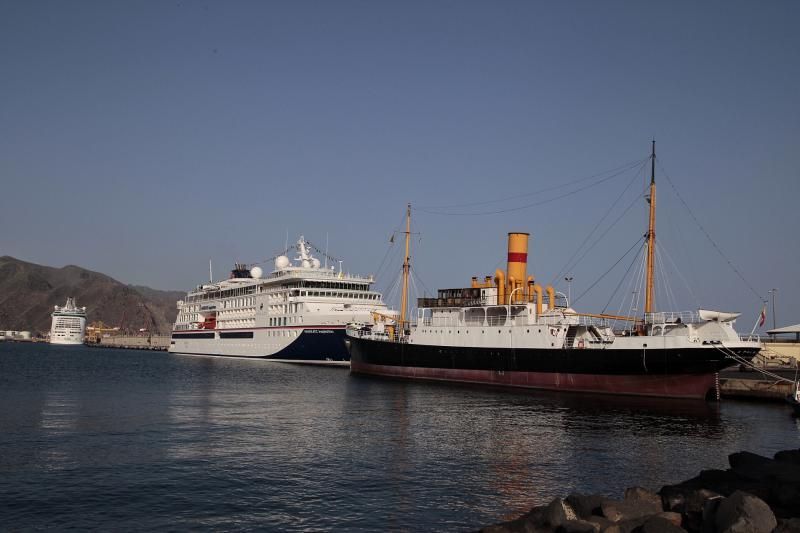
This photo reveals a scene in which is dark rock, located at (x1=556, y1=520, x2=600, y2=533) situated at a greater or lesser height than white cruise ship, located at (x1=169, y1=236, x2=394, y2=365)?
lesser

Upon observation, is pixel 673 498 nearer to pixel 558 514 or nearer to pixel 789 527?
pixel 558 514

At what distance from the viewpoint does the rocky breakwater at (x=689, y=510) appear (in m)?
10.5

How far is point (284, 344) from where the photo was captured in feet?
230

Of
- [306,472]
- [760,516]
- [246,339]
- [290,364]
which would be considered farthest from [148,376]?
[760,516]

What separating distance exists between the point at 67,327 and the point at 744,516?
17227 cm

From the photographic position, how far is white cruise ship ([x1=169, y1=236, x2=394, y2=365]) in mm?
67188

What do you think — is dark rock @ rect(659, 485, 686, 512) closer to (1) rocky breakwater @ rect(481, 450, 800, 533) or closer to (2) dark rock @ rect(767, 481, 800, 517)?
(1) rocky breakwater @ rect(481, 450, 800, 533)

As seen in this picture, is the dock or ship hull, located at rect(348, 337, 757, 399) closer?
ship hull, located at rect(348, 337, 757, 399)

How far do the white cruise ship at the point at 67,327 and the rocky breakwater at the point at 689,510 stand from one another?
167031mm

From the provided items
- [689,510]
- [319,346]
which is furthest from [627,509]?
[319,346]

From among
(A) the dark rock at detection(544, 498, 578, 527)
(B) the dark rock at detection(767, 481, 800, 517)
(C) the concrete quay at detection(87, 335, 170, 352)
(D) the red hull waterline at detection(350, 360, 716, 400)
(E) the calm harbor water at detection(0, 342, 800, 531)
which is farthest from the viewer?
(C) the concrete quay at detection(87, 335, 170, 352)

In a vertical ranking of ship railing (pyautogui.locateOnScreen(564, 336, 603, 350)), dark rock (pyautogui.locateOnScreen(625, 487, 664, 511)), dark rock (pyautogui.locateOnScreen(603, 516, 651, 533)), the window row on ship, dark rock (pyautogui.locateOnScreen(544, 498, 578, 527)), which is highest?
the window row on ship

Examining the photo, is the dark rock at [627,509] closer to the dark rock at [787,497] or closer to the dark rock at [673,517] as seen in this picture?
the dark rock at [673,517]

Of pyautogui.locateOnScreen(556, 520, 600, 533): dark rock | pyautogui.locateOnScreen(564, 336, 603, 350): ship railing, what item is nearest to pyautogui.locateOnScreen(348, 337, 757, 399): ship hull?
pyautogui.locateOnScreen(564, 336, 603, 350): ship railing
